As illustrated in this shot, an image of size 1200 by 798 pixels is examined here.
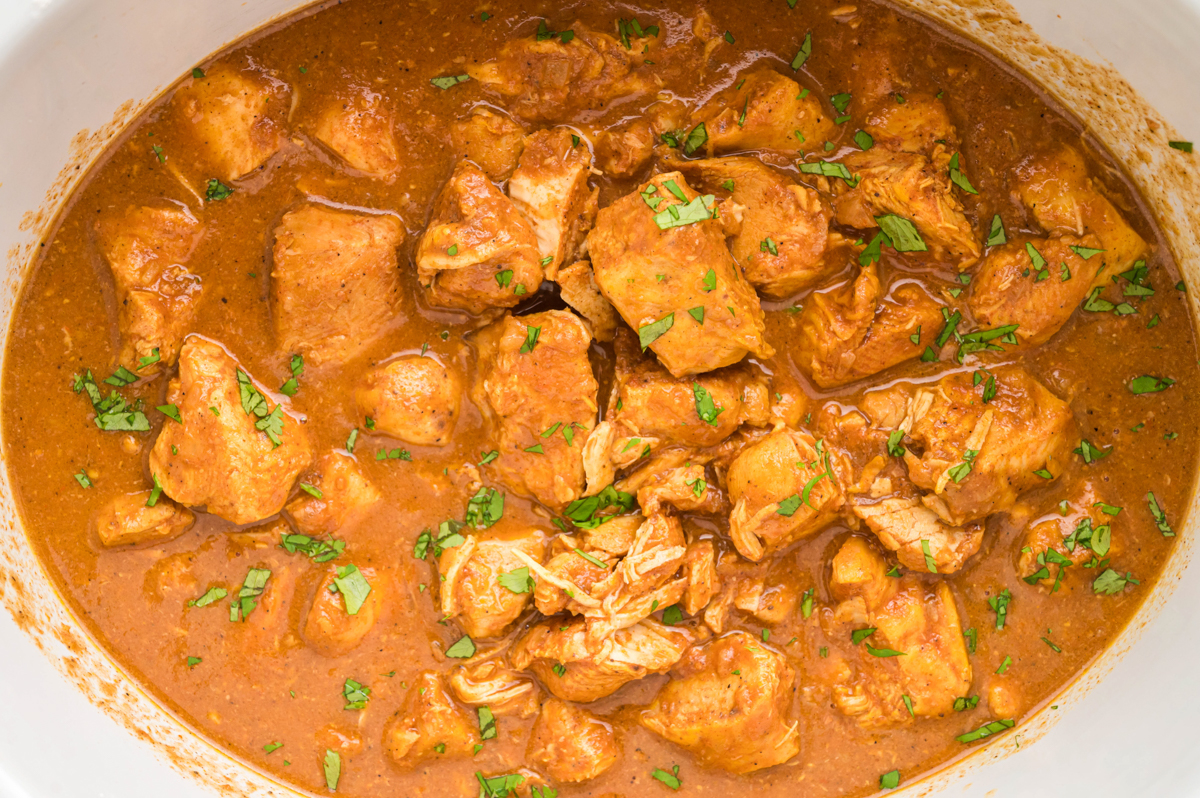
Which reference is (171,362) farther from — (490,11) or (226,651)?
(490,11)

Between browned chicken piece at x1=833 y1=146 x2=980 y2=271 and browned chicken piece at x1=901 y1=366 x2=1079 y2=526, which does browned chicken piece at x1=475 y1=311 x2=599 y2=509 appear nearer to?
browned chicken piece at x1=833 y1=146 x2=980 y2=271

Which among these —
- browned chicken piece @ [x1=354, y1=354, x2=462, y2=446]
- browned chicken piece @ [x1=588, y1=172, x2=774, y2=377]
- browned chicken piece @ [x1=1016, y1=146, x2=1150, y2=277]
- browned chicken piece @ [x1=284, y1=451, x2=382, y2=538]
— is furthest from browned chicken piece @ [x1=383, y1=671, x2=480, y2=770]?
browned chicken piece @ [x1=1016, y1=146, x2=1150, y2=277]

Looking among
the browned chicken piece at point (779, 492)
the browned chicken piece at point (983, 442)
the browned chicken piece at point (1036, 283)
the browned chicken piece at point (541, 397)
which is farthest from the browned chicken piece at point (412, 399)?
the browned chicken piece at point (1036, 283)

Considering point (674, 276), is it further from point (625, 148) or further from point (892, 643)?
point (892, 643)

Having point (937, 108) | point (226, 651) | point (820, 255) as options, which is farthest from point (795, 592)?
point (226, 651)

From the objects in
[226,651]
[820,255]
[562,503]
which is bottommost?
[226,651]

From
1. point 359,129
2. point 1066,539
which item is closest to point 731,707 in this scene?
point 1066,539
